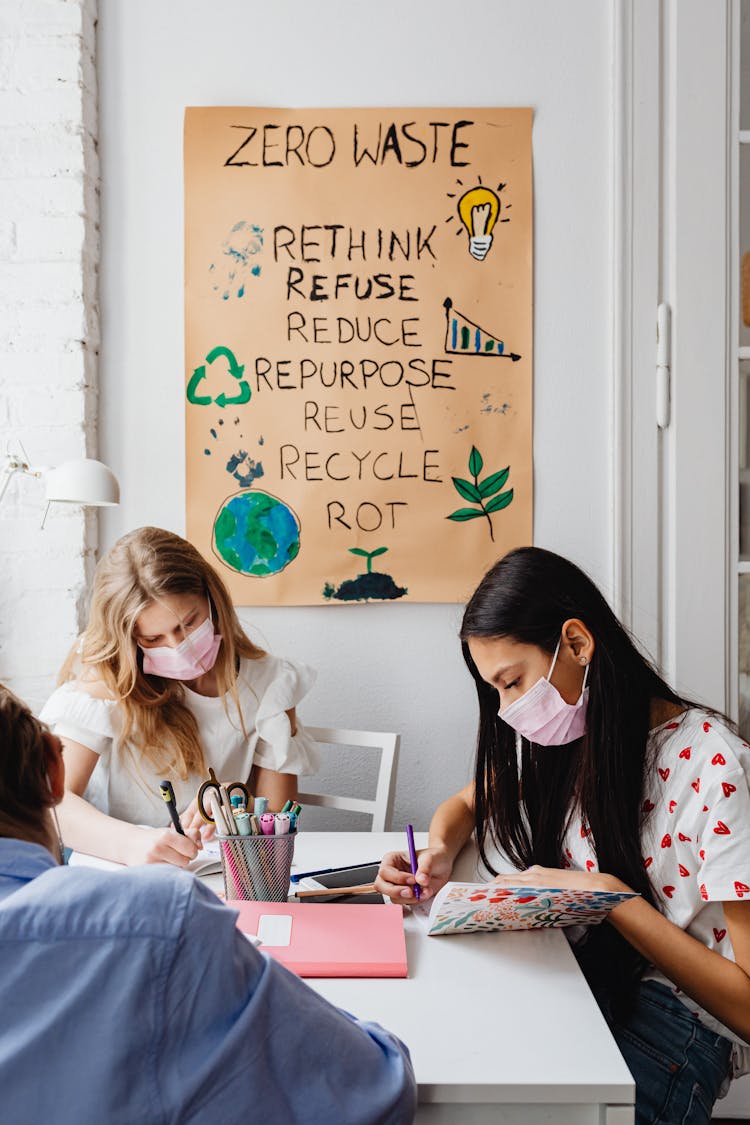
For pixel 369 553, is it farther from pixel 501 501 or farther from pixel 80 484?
pixel 80 484

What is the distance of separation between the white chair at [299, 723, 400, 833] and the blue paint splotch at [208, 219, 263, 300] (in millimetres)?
961

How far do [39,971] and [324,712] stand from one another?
1.53m

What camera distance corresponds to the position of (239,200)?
2043 millimetres

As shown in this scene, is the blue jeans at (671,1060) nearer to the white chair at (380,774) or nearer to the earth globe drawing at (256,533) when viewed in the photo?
the white chair at (380,774)

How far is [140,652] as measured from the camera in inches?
66.6

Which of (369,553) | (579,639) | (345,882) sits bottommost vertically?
(345,882)

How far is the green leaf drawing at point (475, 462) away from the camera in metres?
2.05

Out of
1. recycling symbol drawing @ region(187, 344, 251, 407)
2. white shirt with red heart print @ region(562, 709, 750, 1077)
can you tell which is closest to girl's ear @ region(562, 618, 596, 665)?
white shirt with red heart print @ region(562, 709, 750, 1077)

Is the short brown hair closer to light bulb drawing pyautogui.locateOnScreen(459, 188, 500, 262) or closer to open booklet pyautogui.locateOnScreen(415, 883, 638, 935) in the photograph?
open booklet pyautogui.locateOnScreen(415, 883, 638, 935)

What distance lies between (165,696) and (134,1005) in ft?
3.80

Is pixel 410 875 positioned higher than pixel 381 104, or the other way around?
pixel 381 104

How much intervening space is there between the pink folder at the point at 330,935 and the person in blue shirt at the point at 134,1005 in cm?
37

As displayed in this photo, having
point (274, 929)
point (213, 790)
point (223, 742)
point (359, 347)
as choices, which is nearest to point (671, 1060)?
point (274, 929)

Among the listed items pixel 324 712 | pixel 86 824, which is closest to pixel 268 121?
pixel 324 712
